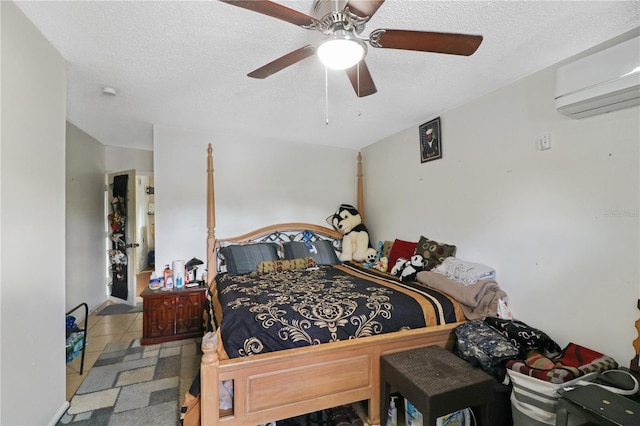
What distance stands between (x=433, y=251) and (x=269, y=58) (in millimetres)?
2253

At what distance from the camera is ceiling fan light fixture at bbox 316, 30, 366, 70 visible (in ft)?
4.06

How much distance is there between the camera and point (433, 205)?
3037 millimetres

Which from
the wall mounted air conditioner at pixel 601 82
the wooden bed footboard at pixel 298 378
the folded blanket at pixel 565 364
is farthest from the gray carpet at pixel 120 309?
the wall mounted air conditioner at pixel 601 82

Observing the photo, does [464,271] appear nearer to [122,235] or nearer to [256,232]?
[256,232]

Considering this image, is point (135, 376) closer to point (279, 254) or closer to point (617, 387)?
point (279, 254)

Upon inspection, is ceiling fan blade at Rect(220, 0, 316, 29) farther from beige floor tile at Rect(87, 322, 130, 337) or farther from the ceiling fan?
beige floor tile at Rect(87, 322, 130, 337)

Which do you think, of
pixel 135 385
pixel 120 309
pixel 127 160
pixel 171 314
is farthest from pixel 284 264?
pixel 127 160

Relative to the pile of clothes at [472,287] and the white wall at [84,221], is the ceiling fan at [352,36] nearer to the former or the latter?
the pile of clothes at [472,287]

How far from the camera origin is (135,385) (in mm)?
2277

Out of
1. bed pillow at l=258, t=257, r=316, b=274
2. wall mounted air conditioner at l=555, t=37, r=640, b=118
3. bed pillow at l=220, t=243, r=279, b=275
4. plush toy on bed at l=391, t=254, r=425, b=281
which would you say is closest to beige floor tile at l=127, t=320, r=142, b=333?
bed pillow at l=220, t=243, r=279, b=275

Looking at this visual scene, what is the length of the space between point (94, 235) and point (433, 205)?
454cm

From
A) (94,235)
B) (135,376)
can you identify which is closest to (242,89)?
(135,376)

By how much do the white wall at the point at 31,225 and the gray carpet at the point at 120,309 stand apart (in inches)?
92.1

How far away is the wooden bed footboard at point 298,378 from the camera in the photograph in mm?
1602
